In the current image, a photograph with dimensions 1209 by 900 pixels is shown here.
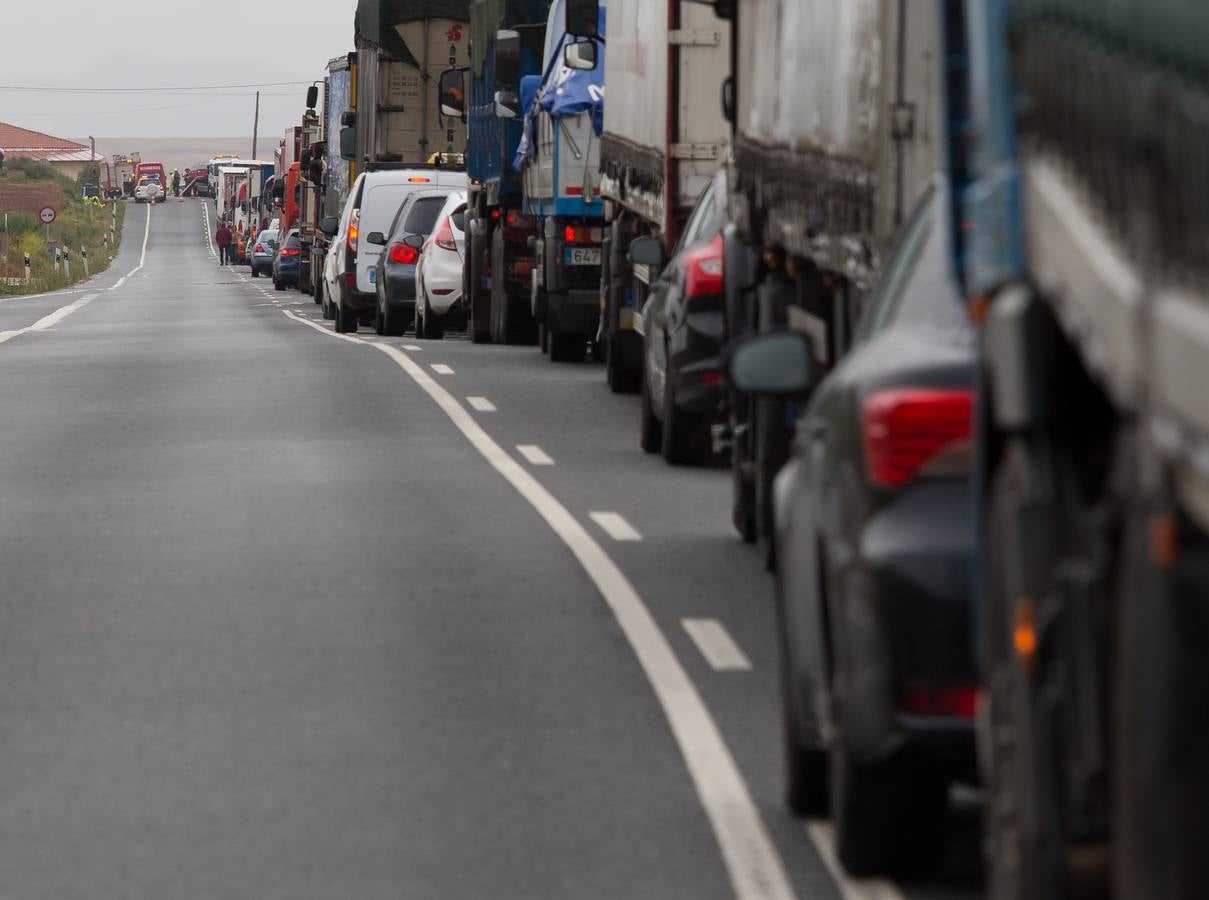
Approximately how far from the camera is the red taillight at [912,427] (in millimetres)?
5023

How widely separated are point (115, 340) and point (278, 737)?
24185mm

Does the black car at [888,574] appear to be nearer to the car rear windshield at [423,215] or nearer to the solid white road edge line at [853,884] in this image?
the solid white road edge line at [853,884]

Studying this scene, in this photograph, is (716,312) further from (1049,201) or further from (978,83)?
(1049,201)

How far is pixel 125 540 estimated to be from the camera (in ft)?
39.3

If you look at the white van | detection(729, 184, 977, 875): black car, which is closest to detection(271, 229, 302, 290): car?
the white van

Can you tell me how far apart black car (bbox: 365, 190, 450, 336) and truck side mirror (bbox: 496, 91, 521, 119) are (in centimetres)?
507

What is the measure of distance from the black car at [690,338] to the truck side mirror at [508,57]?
1108 centimetres

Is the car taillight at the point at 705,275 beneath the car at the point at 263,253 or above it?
above

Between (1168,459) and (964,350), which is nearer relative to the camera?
A: (1168,459)

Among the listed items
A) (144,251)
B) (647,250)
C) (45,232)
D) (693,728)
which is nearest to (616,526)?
(647,250)

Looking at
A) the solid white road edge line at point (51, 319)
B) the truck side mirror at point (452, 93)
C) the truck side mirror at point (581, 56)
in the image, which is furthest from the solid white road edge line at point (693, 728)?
the solid white road edge line at point (51, 319)

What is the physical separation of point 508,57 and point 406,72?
1188cm

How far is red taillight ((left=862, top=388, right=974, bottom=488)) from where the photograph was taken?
16.5ft

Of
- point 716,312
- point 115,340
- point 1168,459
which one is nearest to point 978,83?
point 1168,459
